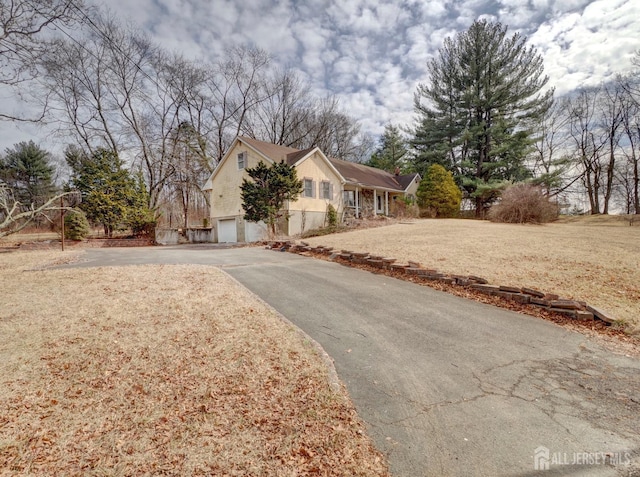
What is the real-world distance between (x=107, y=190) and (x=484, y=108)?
31.8 metres

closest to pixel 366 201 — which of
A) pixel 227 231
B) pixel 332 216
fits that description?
pixel 332 216

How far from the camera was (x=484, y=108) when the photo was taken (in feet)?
89.0

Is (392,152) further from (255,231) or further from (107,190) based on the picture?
(107,190)

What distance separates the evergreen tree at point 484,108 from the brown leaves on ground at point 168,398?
26.5 meters

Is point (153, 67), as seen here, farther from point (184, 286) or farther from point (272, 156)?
point (184, 286)

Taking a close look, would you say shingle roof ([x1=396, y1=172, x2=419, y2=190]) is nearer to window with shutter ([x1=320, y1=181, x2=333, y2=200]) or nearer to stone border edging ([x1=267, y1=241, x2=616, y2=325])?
window with shutter ([x1=320, y1=181, x2=333, y2=200])

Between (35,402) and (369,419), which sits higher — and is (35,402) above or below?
above

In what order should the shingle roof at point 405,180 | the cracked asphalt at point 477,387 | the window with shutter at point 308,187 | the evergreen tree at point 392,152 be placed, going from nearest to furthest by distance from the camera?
1. the cracked asphalt at point 477,387
2. the window with shutter at point 308,187
3. the shingle roof at point 405,180
4. the evergreen tree at point 392,152

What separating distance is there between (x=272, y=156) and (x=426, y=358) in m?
18.5

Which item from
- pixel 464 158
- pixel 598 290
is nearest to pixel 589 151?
pixel 464 158

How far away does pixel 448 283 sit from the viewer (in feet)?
22.1

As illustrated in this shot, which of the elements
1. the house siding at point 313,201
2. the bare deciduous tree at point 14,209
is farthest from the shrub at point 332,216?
the bare deciduous tree at point 14,209

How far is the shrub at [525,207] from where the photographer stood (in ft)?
57.9

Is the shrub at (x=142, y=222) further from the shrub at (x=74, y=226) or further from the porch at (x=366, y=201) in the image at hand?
the porch at (x=366, y=201)
